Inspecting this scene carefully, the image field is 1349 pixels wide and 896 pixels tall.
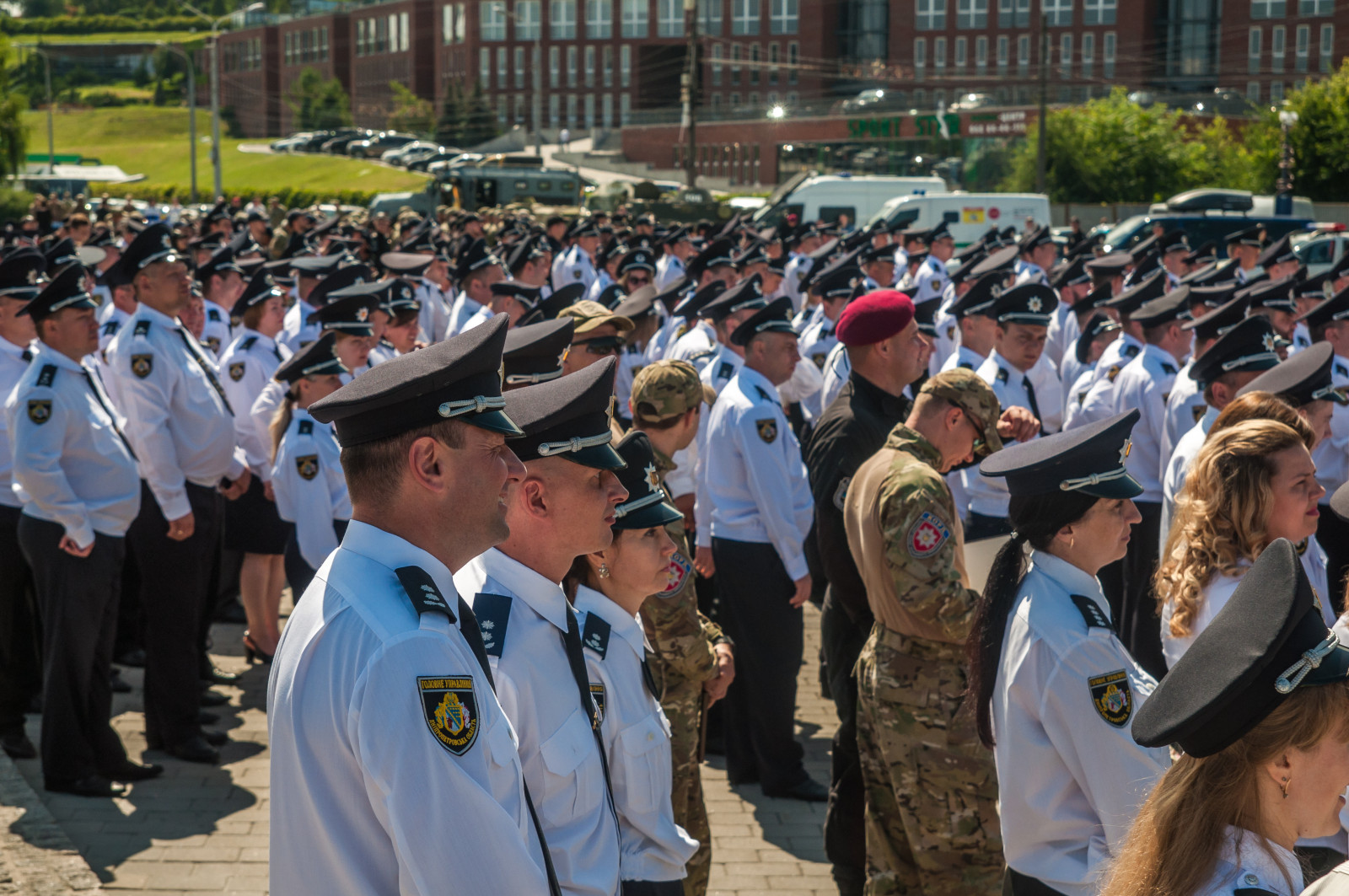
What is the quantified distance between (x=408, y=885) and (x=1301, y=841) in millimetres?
2478

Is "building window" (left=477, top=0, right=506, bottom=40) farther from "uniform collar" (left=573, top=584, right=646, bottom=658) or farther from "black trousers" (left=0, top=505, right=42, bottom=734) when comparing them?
"uniform collar" (left=573, top=584, right=646, bottom=658)

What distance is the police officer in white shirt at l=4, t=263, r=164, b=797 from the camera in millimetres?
5863

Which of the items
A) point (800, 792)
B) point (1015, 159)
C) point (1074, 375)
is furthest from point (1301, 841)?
point (1015, 159)

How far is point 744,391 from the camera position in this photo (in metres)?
6.45

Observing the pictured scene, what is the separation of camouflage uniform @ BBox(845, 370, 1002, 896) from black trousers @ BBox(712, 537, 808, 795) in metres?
1.90

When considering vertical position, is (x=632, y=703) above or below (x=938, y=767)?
above

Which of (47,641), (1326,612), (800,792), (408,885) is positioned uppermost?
(408,885)

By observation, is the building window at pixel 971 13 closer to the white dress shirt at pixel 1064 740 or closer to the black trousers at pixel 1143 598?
the black trousers at pixel 1143 598

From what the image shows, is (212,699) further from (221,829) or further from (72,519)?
(72,519)

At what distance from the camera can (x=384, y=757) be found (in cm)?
200

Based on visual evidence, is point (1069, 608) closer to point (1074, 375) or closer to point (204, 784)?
point (204, 784)

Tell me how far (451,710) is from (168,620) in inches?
198

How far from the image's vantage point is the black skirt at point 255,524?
800 centimetres

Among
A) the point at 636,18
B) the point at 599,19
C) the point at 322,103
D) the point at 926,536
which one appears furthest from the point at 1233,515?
the point at 322,103
